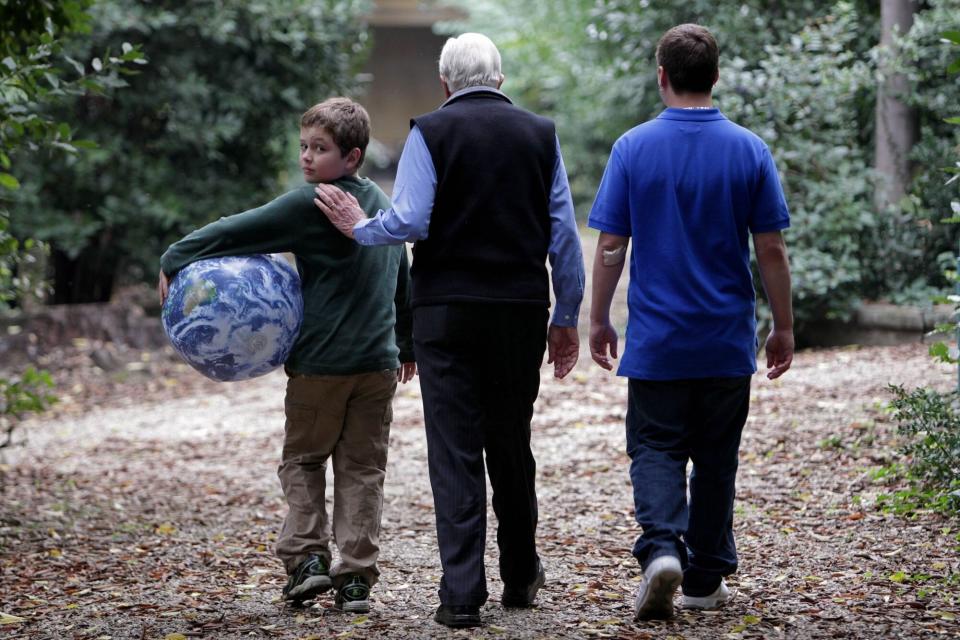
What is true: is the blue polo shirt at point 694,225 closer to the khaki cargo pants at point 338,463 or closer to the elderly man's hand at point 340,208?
the elderly man's hand at point 340,208

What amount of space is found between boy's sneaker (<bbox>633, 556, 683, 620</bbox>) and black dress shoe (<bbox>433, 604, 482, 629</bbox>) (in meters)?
0.53

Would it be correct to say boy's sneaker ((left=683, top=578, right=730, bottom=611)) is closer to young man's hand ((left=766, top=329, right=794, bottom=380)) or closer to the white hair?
young man's hand ((left=766, top=329, right=794, bottom=380))

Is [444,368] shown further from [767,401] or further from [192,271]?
[767,401]

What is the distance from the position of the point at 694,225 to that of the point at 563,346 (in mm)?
592

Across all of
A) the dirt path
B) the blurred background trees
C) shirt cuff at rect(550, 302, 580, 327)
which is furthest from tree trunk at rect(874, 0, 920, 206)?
shirt cuff at rect(550, 302, 580, 327)

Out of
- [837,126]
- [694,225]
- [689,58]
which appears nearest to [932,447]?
[694,225]

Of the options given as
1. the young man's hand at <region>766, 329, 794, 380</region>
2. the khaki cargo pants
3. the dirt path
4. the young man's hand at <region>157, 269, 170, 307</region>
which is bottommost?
the dirt path

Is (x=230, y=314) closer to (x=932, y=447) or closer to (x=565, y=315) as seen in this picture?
(x=565, y=315)

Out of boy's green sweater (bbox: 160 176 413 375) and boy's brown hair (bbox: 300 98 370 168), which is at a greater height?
boy's brown hair (bbox: 300 98 370 168)

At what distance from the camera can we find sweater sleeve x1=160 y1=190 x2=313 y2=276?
432 cm

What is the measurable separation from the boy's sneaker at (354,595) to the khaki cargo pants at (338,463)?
0.03 m

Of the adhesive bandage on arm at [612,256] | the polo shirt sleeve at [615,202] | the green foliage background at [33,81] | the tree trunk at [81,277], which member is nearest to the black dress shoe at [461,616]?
the adhesive bandage on arm at [612,256]

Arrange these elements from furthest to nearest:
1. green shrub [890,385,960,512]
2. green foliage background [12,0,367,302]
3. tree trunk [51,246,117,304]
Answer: tree trunk [51,246,117,304], green foliage background [12,0,367,302], green shrub [890,385,960,512]

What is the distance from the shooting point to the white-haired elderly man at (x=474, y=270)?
13.4 ft
